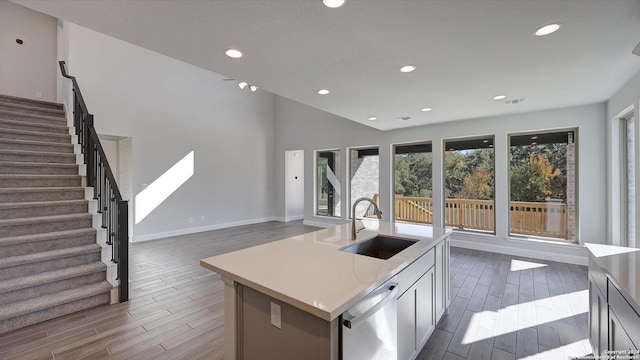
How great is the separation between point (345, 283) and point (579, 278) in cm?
421

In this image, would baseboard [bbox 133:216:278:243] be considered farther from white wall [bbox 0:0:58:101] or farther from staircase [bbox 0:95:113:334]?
white wall [bbox 0:0:58:101]

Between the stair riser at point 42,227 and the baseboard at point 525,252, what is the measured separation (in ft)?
19.8

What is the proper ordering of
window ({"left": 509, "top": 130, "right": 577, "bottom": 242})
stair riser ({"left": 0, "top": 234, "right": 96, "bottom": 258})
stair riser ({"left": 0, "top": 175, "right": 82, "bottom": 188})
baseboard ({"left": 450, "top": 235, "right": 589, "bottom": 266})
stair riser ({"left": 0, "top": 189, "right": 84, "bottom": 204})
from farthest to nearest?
1. window ({"left": 509, "top": 130, "right": 577, "bottom": 242})
2. baseboard ({"left": 450, "top": 235, "right": 589, "bottom": 266})
3. stair riser ({"left": 0, "top": 175, "right": 82, "bottom": 188})
4. stair riser ({"left": 0, "top": 189, "right": 84, "bottom": 204})
5. stair riser ({"left": 0, "top": 234, "right": 96, "bottom": 258})

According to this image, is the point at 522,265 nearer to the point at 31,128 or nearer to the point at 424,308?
the point at 424,308

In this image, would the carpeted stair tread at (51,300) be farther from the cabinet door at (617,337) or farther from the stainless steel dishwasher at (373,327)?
the cabinet door at (617,337)

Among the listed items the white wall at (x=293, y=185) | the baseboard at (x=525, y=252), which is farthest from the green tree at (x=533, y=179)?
the white wall at (x=293, y=185)

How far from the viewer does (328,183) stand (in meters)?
7.57

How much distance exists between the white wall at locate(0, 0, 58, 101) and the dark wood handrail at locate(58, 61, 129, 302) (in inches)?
103

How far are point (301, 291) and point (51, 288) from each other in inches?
119

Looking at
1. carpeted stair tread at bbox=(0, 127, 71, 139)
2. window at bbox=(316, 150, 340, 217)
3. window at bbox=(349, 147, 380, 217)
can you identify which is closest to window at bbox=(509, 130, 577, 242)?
window at bbox=(349, 147, 380, 217)

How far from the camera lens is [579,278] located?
3615 mm

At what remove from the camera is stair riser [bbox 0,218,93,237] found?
9.03ft


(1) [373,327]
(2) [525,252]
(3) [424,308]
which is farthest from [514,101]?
(1) [373,327]

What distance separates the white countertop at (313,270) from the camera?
1130 millimetres
